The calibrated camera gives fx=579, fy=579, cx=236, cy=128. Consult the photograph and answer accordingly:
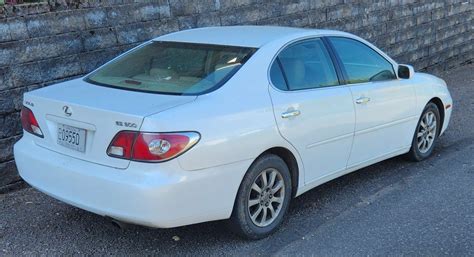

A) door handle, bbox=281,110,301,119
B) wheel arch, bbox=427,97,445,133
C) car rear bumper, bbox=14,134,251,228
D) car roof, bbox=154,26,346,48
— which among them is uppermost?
car roof, bbox=154,26,346,48

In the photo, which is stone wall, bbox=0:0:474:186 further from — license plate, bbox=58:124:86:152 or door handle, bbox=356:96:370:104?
door handle, bbox=356:96:370:104

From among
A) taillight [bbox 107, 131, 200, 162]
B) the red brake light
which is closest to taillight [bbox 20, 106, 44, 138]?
the red brake light

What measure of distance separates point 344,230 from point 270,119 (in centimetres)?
108

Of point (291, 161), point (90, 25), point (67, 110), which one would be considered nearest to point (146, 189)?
point (67, 110)

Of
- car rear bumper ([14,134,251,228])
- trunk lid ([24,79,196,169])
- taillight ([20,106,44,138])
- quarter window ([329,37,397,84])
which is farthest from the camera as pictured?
quarter window ([329,37,397,84])

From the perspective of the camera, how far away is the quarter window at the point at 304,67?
4414 millimetres

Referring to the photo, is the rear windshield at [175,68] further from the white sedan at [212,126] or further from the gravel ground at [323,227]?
the gravel ground at [323,227]

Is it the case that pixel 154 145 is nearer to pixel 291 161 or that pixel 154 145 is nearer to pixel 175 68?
pixel 175 68

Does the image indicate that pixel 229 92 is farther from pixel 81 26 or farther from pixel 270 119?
pixel 81 26

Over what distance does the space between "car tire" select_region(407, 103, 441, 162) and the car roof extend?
1634 mm

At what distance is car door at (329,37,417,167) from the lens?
198 inches

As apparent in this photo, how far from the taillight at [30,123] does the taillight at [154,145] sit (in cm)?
88

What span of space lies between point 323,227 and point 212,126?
54.3 inches

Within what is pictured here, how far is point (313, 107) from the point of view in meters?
4.48
